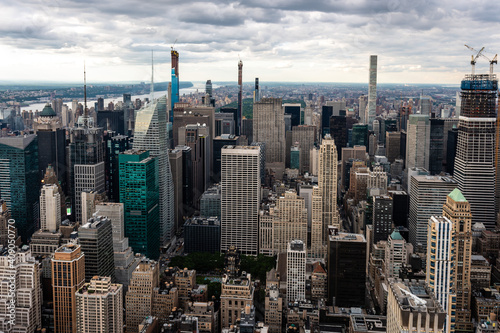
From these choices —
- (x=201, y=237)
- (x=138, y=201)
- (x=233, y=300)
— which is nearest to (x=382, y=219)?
(x=201, y=237)

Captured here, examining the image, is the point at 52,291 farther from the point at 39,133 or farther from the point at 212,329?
the point at 39,133

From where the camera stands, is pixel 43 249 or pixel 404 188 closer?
pixel 43 249

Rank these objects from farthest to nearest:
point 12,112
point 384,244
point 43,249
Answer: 1. point 12,112
2. point 384,244
3. point 43,249

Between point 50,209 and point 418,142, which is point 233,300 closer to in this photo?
point 50,209

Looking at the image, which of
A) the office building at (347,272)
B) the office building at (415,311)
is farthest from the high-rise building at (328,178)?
the office building at (415,311)

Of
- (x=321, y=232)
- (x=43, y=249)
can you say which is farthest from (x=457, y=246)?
(x=43, y=249)
